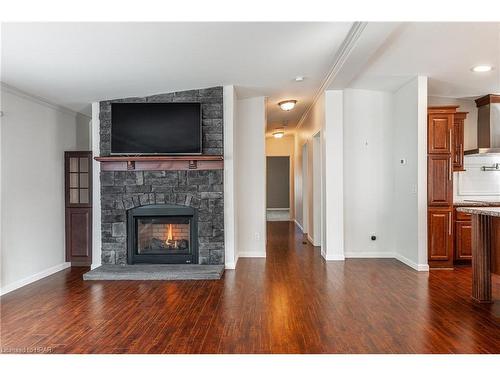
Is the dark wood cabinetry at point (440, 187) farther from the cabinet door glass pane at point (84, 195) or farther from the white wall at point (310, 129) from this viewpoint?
the cabinet door glass pane at point (84, 195)

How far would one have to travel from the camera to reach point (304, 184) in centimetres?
800

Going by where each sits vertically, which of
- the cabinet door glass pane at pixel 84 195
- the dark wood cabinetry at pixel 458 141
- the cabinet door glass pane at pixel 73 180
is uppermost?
the dark wood cabinetry at pixel 458 141

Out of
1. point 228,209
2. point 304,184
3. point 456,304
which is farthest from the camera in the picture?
point 304,184

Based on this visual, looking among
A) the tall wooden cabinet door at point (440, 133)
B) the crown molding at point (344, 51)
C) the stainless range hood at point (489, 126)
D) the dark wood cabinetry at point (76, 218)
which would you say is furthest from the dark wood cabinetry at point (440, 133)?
the dark wood cabinetry at point (76, 218)

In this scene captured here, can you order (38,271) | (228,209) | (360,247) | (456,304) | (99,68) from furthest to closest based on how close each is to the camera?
1. (360,247)
2. (228,209)
3. (38,271)
4. (99,68)
5. (456,304)

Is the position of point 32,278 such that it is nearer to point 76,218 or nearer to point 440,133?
point 76,218

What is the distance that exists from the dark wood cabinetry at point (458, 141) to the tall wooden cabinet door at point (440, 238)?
782 mm

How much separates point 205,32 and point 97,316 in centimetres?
274

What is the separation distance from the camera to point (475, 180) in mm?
5652

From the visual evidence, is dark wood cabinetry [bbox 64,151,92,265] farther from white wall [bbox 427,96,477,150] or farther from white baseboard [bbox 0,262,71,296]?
white wall [bbox 427,96,477,150]

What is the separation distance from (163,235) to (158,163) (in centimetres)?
106

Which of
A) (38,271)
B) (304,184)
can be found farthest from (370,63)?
(38,271)

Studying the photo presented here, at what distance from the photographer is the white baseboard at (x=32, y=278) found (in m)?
4.05

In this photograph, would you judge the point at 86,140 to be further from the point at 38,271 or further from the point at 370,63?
the point at 370,63
